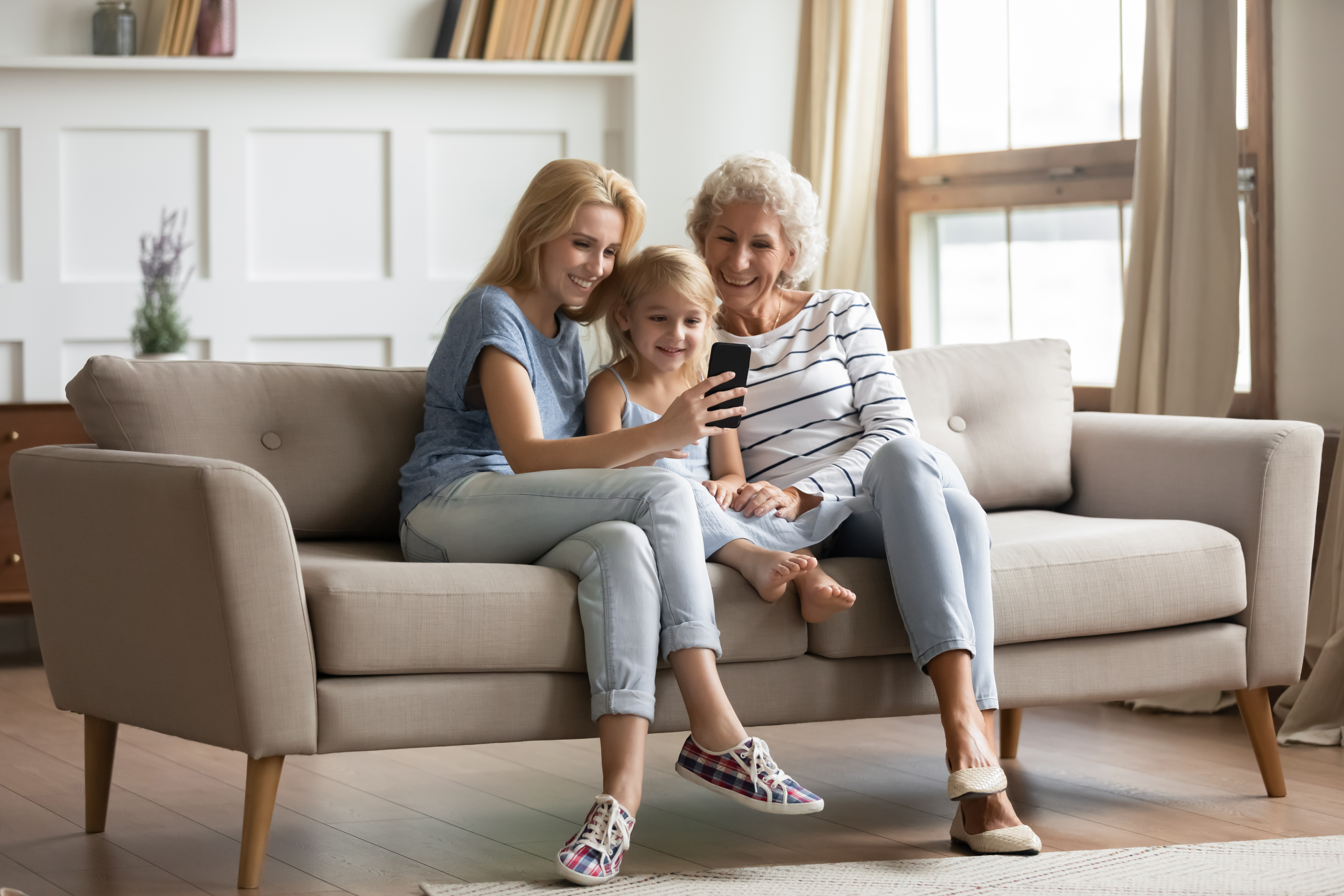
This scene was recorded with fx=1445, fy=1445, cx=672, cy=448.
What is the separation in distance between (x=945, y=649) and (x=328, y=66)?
2611 mm

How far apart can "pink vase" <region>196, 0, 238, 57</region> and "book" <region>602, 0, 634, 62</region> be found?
100 cm

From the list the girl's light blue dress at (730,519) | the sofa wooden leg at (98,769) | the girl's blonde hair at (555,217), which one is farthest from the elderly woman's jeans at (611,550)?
the sofa wooden leg at (98,769)

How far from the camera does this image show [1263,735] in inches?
93.1

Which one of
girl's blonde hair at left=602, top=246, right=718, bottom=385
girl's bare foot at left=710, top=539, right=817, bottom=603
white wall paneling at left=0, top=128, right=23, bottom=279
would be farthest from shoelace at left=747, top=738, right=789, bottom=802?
white wall paneling at left=0, top=128, right=23, bottom=279

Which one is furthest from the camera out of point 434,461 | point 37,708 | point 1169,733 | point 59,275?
point 59,275

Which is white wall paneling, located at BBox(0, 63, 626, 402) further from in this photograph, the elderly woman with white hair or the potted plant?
the elderly woman with white hair

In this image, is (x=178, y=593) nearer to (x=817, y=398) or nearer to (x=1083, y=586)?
(x=817, y=398)

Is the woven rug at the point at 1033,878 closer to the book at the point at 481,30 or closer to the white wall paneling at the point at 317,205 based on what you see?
the white wall paneling at the point at 317,205

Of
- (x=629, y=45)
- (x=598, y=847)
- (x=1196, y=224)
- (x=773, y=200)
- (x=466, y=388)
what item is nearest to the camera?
(x=598, y=847)

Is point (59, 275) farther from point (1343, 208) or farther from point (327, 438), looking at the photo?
point (1343, 208)

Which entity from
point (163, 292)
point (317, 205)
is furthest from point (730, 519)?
point (317, 205)

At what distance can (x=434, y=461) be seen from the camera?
7.27 feet

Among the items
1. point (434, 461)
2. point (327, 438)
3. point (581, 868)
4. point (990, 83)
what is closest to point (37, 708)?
point (327, 438)

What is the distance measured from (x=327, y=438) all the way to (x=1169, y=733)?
5.75 ft
